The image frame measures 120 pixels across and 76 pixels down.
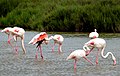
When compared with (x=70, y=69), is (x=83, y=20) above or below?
above

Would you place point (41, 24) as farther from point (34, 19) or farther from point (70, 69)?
point (70, 69)

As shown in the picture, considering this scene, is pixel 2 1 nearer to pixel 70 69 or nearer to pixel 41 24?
pixel 41 24

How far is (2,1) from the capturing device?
4297cm

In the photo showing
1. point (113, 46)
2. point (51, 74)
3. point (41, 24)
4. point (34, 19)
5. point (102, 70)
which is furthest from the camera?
point (34, 19)

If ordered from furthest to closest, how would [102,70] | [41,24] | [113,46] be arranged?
[41,24], [113,46], [102,70]

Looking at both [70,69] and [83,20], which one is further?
[83,20]

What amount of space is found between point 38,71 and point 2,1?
3051 cm

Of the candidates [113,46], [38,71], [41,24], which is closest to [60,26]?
[41,24]

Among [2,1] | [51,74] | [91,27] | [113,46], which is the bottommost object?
[51,74]

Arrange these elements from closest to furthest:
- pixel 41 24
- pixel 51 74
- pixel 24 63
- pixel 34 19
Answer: pixel 51 74 < pixel 24 63 < pixel 41 24 < pixel 34 19

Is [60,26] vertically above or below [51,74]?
above

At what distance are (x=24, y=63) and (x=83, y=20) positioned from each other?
17.8m

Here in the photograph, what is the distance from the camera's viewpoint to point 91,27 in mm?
31891

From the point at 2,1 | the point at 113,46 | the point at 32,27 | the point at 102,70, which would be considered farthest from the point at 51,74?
the point at 2,1
